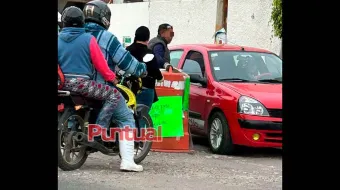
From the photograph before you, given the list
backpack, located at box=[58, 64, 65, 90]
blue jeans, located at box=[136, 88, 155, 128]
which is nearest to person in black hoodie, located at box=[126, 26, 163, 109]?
blue jeans, located at box=[136, 88, 155, 128]

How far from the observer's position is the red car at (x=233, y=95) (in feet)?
28.6

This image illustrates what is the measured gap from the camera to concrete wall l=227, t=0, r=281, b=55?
21.3 meters

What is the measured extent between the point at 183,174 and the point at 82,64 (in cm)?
172

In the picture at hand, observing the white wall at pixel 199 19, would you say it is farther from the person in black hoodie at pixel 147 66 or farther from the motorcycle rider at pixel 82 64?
the motorcycle rider at pixel 82 64

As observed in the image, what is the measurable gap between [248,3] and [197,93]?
515 inches

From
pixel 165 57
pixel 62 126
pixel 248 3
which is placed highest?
pixel 248 3

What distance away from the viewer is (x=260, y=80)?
968 centimetres

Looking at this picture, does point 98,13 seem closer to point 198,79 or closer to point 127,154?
point 127,154

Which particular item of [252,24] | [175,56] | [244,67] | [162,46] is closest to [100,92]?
[162,46]

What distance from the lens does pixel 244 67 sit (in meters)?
9.91

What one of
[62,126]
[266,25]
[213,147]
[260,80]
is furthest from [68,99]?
[266,25]

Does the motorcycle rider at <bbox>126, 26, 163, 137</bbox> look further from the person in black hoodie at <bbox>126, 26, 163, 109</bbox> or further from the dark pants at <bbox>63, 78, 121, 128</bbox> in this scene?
the dark pants at <bbox>63, 78, 121, 128</bbox>
